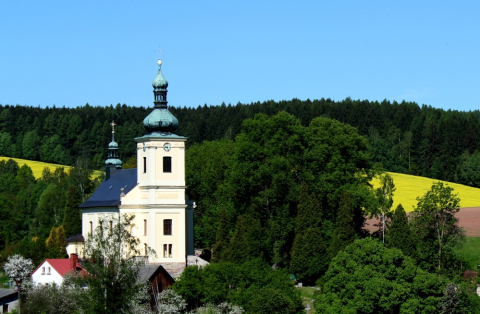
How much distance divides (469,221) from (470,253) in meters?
12.0

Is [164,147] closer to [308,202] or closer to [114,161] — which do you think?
[308,202]

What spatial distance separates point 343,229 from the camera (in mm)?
58781

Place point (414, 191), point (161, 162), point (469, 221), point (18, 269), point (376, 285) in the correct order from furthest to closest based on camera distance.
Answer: point (414, 191)
point (469, 221)
point (161, 162)
point (18, 269)
point (376, 285)

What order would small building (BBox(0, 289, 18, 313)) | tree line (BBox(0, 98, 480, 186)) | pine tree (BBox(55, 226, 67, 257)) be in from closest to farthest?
small building (BBox(0, 289, 18, 313)) → pine tree (BBox(55, 226, 67, 257)) → tree line (BBox(0, 98, 480, 186))

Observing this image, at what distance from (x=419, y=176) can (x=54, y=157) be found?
53756 mm

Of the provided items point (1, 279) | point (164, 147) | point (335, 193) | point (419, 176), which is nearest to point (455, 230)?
point (335, 193)

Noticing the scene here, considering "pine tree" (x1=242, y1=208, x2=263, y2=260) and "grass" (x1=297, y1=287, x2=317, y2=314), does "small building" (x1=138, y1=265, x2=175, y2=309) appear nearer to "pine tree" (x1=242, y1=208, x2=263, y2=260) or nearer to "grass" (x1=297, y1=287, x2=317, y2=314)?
"pine tree" (x1=242, y1=208, x2=263, y2=260)

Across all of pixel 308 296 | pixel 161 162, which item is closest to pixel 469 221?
pixel 308 296

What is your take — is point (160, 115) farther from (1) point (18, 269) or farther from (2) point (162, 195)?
(1) point (18, 269)

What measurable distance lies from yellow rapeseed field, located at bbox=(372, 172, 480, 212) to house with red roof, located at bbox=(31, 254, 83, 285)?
35.4 meters

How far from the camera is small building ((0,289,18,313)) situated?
5227 cm

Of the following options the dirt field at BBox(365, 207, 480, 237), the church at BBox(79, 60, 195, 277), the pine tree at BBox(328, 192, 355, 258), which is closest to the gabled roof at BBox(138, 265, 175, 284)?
the church at BBox(79, 60, 195, 277)

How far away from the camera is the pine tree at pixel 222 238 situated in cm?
6034

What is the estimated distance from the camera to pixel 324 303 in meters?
43.7
